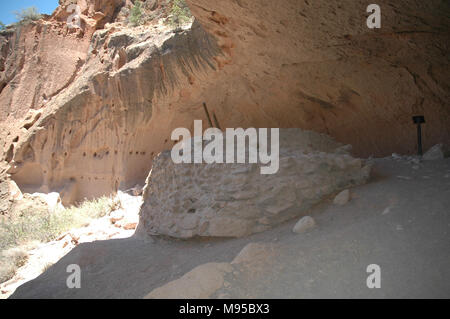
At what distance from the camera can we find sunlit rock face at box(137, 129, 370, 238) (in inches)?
122

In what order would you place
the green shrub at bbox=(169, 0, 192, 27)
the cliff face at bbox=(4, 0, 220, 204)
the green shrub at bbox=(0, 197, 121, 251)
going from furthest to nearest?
the cliff face at bbox=(4, 0, 220, 204) < the green shrub at bbox=(169, 0, 192, 27) < the green shrub at bbox=(0, 197, 121, 251)

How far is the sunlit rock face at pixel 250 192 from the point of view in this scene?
10.2ft

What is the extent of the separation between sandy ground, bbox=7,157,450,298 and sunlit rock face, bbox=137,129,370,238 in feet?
0.46

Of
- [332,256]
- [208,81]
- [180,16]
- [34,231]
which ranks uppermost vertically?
[180,16]

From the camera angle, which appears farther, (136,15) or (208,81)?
(136,15)

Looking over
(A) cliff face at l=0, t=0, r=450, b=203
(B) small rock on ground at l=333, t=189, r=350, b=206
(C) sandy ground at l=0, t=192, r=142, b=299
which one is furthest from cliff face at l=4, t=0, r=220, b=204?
(B) small rock on ground at l=333, t=189, r=350, b=206

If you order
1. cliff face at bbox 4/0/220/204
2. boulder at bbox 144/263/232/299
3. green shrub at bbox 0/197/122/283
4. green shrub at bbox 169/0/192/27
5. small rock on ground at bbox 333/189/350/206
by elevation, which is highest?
green shrub at bbox 169/0/192/27

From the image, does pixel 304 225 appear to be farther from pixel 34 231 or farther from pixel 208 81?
pixel 34 231

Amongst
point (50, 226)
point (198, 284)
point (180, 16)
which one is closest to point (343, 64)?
point (198, 284)

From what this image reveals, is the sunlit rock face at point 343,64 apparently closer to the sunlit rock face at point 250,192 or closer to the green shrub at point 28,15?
the sunlit rock face at point 250,192

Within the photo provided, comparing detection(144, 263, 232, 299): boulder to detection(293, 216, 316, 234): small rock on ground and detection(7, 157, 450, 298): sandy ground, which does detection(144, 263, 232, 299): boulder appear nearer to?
detection(7, 157, 450, 298): sandy ground

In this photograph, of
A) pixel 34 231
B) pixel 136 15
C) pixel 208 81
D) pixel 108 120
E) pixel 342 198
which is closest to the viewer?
pixel 342 198

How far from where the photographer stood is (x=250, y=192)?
126 inches

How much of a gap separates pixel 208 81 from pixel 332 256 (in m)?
6.04
